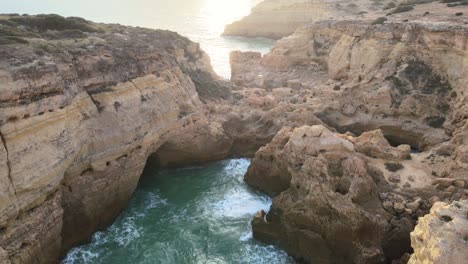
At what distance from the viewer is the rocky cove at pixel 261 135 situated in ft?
56.0

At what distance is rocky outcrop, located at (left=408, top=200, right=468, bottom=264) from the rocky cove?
45 mm

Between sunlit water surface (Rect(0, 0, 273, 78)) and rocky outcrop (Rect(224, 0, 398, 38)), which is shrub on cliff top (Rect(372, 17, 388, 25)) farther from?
rocky outcrop (Rect(224, 0, 398, 38))

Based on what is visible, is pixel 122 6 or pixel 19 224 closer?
pixel 19 224

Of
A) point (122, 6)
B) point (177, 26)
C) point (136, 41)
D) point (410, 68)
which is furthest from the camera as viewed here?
point (122, 6)

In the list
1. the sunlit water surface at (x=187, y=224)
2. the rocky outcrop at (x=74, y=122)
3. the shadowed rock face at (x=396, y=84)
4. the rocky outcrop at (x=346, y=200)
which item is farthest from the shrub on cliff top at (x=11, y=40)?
the shadowed rock face at (x=396, y=84)

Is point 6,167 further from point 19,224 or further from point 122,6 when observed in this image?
point 122,6

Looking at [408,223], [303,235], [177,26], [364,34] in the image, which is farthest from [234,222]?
[177,26]

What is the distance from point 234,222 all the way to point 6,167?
10.5m

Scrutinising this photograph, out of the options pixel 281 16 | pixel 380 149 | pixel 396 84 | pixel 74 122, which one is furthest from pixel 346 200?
pixel 281 16

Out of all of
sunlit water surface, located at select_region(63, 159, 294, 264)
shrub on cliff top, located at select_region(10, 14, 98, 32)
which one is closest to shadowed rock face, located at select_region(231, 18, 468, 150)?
sunlit water surface, located at select_region(63, 159, 294, 264)

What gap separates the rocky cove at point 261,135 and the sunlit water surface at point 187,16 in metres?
21.4

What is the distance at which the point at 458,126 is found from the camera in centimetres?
2583

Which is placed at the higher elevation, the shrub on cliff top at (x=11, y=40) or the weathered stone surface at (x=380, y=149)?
the shrub on cliff top at (x=11, y=40)

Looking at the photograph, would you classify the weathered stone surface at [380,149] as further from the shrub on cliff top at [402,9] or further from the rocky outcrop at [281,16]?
the rocky outcrop at [281,16]
